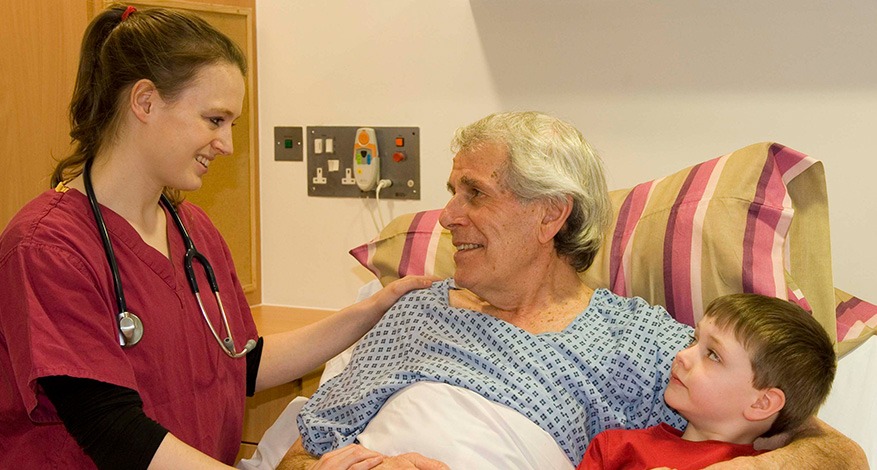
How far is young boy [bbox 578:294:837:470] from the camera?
1.43 m

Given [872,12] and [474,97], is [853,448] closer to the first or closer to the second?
[872,12]

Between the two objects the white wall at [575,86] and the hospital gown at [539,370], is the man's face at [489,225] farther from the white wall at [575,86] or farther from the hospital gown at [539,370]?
the white wall at [575,86]

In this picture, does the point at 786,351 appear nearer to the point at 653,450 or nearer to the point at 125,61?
the point at 653,450

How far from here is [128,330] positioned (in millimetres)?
1537

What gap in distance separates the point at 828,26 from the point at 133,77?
1.51 metres

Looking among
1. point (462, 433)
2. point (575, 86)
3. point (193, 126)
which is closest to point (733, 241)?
point (462, 433)

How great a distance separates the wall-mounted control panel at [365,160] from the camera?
8.78 ft

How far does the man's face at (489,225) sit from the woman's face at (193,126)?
0.43m

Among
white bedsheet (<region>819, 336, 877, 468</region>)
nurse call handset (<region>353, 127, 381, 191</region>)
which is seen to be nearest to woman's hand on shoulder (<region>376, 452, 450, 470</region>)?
white bedsheet (<region>819, 336, 877, 468</region>)

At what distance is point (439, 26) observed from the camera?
2613 mm

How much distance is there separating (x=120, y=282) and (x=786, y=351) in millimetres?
1023

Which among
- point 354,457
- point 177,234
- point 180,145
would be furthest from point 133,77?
point 354,457

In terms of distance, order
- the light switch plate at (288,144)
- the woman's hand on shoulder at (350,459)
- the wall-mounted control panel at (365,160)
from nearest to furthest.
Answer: the woman's hand on shoulder at (350,459)
the wall-mounted control panel at (365,160)
the light switch plate at (288,144)

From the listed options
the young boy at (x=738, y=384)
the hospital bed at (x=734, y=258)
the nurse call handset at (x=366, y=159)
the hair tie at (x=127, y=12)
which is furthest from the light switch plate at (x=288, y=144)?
the young boy at (x=738, y=384)
